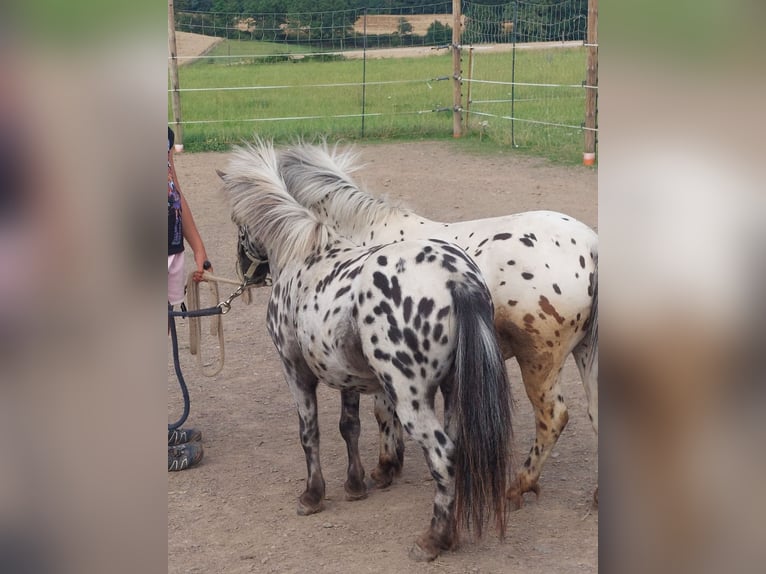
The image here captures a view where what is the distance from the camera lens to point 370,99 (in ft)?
50.3

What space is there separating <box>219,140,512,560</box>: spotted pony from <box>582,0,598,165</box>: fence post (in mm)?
7288

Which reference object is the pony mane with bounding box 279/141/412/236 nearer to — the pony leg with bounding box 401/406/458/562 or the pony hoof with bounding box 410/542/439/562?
the pony leg with bounding box 401/406/458/562

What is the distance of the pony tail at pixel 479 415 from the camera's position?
109 inches

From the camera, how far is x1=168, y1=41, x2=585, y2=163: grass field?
39.4 feet

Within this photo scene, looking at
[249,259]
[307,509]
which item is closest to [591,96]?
[249,259]

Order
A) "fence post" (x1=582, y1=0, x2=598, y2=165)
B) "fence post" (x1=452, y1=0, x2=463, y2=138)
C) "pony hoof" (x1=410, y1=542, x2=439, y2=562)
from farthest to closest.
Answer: "fence post" (x1=452, y1=0, x2=463, y2=138) < "fence post" (x1=582, y1=0, x2=598, y2=165) < "pony hoof" (x1=410, y1=542, x2=439, y2=562)

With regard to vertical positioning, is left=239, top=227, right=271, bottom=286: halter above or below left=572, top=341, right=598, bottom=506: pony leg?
above

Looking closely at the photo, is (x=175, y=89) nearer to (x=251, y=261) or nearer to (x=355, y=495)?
(x=251, y=261)

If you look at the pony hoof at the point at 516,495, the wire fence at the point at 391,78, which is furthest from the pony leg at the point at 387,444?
the wire fence at the point at 391,78

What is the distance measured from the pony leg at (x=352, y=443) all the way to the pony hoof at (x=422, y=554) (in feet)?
1.96

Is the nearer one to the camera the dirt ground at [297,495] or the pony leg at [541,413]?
the dirt ground at [297,495]

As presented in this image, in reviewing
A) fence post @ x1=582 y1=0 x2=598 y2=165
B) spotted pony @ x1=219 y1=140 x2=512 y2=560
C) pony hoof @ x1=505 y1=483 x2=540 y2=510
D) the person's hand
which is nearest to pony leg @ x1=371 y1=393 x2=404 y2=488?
spotted pony @ x1=219 y1=140 x2=512 y2=560

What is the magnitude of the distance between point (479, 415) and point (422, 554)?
0.63m

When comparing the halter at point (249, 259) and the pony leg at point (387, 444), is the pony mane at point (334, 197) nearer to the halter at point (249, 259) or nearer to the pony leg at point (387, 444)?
the halter at point (249, 259)
